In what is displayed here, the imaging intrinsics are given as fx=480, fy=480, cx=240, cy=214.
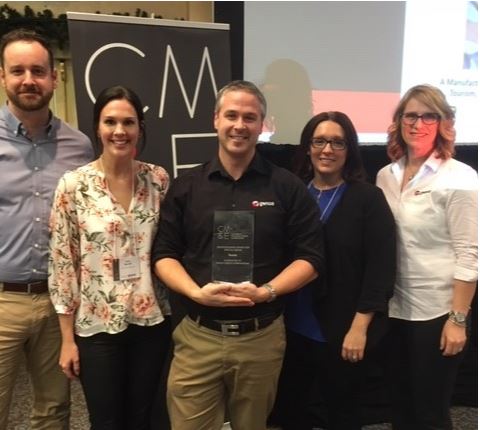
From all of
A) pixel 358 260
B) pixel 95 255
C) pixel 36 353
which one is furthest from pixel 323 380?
pixel 36 353

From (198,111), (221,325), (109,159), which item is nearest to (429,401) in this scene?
(221,325)

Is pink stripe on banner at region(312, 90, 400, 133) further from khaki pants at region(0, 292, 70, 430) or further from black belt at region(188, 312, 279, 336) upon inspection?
khaki pants at region(0, 292, 70, 430)

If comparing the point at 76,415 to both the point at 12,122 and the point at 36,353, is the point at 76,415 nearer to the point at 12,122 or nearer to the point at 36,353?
the point at 36,353

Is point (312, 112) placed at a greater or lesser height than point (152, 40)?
lesser

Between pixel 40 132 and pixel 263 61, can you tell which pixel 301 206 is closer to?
pixel 40 132

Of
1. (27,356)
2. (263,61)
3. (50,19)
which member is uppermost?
(50,19)

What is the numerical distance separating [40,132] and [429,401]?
1.75m

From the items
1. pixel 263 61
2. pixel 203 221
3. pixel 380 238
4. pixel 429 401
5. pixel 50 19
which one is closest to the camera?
pixel 203 221

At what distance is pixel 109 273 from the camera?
5.03 ft

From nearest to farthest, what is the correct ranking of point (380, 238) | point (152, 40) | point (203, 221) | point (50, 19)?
point (203, 221) → point (380, 238) → point (152, 40) → point (50, 19)

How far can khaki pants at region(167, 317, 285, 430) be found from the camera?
5.05 feet

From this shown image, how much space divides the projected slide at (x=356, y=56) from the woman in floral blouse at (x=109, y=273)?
115 centimetres

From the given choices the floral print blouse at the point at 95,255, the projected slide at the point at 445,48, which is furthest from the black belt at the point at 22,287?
the projected slide at the point at 445,48

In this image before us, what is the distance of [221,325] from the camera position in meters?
1.54
